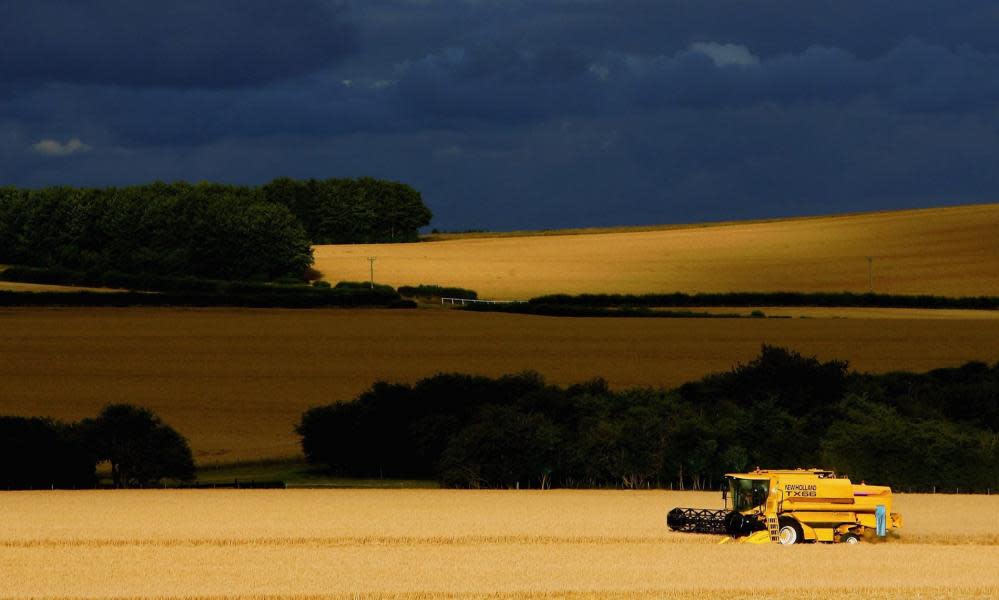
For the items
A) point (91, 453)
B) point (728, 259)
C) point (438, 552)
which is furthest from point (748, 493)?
point (728, 259)

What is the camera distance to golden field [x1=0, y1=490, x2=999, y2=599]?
27797mm

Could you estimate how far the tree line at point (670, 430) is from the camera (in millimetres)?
51812

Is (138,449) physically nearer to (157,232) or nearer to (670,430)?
(670,430)

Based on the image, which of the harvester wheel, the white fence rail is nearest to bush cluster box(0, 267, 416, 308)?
the white fence rail

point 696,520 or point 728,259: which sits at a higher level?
point 728,259

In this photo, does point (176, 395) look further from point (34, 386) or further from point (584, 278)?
point (584, 278)

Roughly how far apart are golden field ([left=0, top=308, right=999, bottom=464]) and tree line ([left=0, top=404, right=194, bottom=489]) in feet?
19.6

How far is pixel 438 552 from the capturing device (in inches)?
1309

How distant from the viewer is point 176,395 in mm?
70250

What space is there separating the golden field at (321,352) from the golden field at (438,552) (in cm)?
1804

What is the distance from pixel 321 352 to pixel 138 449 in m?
29.2

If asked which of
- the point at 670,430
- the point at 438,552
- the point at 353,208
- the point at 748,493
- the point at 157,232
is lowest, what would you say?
the point at 438,552

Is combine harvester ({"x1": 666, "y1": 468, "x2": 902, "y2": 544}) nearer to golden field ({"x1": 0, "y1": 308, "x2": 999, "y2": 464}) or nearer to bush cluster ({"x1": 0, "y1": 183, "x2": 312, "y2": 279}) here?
golden field ({"x1": 0, "y1": 308, "x2": 999, "y2": 464})

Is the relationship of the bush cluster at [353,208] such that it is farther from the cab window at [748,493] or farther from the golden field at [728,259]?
the cab window at [748,493]
